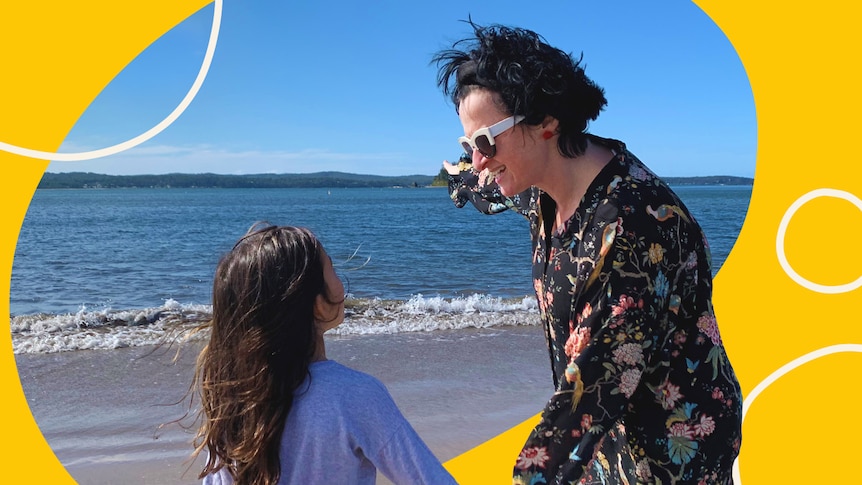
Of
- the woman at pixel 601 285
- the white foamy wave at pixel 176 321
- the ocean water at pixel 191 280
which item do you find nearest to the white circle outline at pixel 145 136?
the ocean water at pixel 191 280

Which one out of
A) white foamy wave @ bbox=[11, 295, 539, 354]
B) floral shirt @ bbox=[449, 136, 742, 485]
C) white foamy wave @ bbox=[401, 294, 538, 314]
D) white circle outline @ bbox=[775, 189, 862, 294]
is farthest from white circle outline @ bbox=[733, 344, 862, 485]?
white foamy wave @ bbox=[401, 294, 538, 314]

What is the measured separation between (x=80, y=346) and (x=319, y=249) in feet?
26.1

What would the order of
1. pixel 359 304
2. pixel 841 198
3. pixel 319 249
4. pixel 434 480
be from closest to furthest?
pixel 434 480 < pixel 319 249 < pixel 841 198 < pixel 359 304

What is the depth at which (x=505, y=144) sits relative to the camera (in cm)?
182

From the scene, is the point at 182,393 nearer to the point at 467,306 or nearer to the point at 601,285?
the point at 467,306

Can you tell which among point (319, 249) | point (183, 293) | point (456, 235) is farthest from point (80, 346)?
point (456, 235)

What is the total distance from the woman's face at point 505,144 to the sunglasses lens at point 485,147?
1 centimetres

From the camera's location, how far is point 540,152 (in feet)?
6.03

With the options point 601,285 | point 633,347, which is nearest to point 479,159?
point 601,285

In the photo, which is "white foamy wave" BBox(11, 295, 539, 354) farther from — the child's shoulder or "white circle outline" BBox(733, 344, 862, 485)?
the child's shoulder

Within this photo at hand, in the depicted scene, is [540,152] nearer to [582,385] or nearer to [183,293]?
[582,385]

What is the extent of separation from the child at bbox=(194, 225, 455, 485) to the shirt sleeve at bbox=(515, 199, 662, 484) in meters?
0.25

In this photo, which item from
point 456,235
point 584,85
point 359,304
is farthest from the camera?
point 456,235

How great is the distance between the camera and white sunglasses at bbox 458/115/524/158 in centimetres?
179
